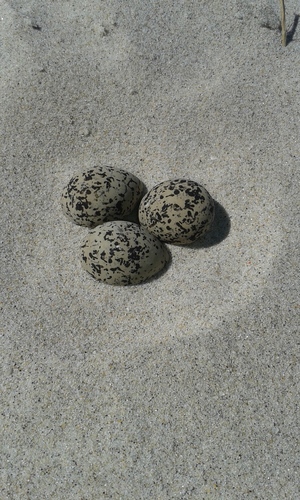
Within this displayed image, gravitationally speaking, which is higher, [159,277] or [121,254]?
[121,254]

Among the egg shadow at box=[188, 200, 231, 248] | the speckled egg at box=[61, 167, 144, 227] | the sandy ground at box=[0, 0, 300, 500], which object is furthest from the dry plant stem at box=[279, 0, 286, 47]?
the speckled egg at box=[61, 167, 144, 227]

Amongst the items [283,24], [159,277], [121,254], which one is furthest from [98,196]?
[283,24]

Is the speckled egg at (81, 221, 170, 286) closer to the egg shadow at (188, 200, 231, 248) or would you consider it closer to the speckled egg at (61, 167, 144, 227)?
the speckled egg at (61, 167, 144, 227)

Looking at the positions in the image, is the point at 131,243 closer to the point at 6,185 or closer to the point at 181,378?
the point at 181,378

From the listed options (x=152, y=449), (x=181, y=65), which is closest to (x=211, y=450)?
(x=152, y=449)

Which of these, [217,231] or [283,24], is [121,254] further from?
[283,24]
